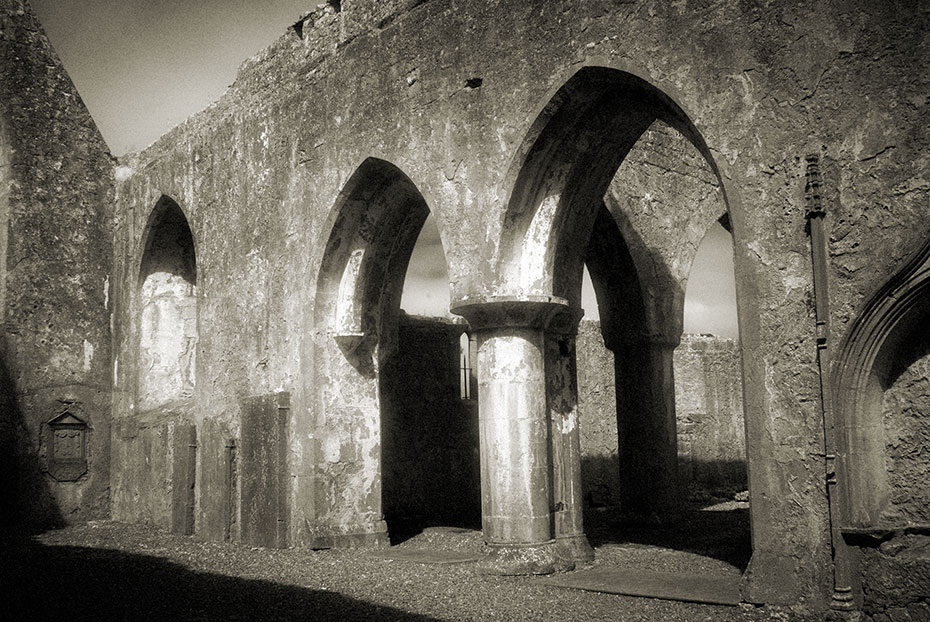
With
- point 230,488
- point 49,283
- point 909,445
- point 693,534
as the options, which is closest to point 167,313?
point 49,283

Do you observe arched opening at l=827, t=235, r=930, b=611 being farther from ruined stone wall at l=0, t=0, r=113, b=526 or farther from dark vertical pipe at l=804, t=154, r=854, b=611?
ruined stone wall at l=0, t=0, r=113, b=526

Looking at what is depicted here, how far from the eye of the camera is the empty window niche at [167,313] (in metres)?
13.5

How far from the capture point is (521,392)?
804 centimetres

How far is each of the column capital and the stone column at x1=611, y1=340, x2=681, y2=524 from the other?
345 cm

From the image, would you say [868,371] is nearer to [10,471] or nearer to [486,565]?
[486,565]

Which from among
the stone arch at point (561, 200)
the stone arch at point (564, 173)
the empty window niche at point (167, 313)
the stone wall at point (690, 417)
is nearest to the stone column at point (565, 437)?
the stone arch at point (561, 200)

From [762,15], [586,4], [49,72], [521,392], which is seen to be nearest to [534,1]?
[586,4]

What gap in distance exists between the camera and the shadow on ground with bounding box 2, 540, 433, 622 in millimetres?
6434

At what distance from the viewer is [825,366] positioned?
598cm

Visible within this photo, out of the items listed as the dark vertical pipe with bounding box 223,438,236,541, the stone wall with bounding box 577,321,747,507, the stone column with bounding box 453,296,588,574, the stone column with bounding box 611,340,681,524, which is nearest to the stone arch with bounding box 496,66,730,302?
the stone column with bounding box 453,296,588,574

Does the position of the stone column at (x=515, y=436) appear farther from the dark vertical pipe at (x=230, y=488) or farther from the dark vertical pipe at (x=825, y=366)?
the dark vertical pipe at (x=230, y=488)

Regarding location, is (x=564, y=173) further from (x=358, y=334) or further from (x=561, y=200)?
(x=358, y=334)

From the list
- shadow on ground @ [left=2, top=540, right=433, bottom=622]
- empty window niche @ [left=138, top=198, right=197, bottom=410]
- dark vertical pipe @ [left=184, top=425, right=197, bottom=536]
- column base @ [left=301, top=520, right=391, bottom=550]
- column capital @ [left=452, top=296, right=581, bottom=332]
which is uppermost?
empty window niche @ [left=138, top=198, right=197, bottom=410]

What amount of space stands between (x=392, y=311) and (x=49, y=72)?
22.2 feet
